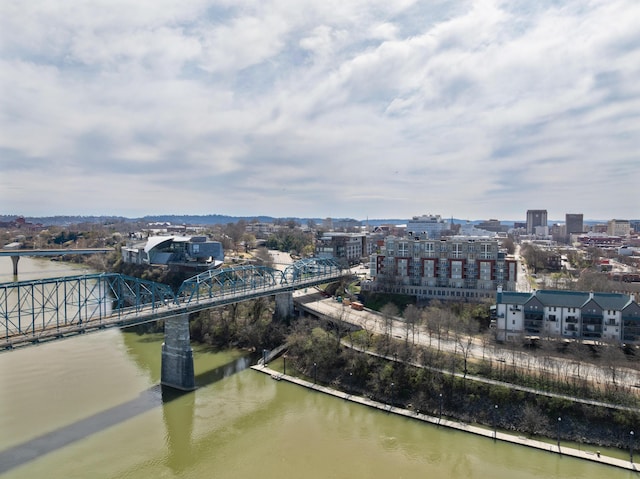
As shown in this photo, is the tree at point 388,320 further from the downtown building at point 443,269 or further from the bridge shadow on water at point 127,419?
the bridge shadow on water at point 127,419

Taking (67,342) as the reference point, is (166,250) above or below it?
above

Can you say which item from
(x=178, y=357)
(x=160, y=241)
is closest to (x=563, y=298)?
(x=178, y=357)

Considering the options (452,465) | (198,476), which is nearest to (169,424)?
(198,476)

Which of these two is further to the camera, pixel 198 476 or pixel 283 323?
pixel 283 323

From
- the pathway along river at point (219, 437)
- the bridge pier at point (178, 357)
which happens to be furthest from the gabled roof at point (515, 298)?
the bridge pier at point (178, 357)

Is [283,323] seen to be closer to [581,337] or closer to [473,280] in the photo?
[473,280]

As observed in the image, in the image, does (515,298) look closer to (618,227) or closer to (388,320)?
(388,320)

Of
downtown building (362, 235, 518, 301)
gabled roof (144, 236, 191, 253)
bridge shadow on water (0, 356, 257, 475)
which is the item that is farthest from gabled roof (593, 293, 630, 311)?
gabled roof (144, 236, 191, 253)

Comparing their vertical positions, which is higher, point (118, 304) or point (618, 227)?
point (618, 227)
